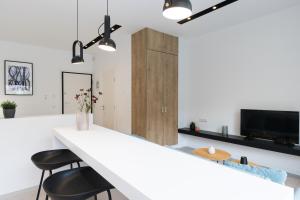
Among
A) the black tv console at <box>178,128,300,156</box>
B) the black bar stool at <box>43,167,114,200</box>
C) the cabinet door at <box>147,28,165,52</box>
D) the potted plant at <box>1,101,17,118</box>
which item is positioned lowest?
the black tv console at <box>178,128,300,156</box>

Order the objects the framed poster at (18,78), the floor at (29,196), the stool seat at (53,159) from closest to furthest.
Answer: the stool seat at (53,159), the floor at (29,196), the framed poster at (18,78)

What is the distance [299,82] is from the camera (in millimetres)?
3053

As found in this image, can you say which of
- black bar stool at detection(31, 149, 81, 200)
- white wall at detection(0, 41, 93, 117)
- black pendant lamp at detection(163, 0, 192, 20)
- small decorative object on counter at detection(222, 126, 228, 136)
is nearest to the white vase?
black bar stool at detection(31, 149, 81, 200)

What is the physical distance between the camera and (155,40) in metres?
4.04

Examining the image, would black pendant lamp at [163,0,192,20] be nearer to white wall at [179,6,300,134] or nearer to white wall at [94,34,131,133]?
white wall at [179,6,300,134]

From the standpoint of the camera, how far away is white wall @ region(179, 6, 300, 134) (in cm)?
318

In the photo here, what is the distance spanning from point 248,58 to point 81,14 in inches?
131

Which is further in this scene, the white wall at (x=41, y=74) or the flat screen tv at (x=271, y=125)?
the white wall at (x=41, y=74)

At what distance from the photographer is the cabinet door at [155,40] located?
3.92 meters

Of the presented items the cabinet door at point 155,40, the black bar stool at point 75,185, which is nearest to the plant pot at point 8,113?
the black bar stool at point 75,185

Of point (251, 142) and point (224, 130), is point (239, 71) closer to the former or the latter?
point (224, 130)

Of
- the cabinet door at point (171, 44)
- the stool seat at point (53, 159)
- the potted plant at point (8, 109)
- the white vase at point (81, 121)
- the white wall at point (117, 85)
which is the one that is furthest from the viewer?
the white wall at point (117, 85)

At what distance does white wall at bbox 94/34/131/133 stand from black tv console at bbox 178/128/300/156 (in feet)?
5.44

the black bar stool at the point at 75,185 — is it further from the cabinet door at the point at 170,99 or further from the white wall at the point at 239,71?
the white wall at the point at 239,71
